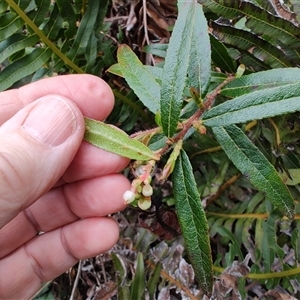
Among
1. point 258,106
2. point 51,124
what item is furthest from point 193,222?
point 51,124

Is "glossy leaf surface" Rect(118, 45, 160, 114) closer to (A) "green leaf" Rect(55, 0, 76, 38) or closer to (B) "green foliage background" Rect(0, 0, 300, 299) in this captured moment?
(B) "green foliage background" Rect(0, 0, 300, 299)

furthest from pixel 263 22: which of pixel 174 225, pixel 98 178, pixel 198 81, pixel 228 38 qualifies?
pixel 174 225

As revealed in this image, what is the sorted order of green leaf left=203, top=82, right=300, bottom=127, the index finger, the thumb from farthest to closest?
the index finger, the thumb, green leaf left=203, top=82, right=300, bottom=127

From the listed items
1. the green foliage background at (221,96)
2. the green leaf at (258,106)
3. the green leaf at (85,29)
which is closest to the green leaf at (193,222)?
the green foliage background at (221,96)

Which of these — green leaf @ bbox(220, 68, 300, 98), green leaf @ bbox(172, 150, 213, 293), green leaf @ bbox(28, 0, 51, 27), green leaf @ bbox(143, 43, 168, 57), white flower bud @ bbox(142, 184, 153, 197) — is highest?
green leaf @ bbox(28, 0, 51, 27)

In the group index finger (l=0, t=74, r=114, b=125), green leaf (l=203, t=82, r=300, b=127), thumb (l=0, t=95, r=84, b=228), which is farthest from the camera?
index finger (l=0, t=74, r=114, b=125)

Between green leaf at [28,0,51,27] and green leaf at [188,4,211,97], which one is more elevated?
green leaf at [28,0,51,27]

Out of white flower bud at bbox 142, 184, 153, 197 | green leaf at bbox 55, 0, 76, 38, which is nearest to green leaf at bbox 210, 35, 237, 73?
white flower bud at bbox 142, 184, 153, 197

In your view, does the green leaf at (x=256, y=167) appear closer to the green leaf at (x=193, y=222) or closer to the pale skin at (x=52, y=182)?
the green leaf at (x=193, y=222)
